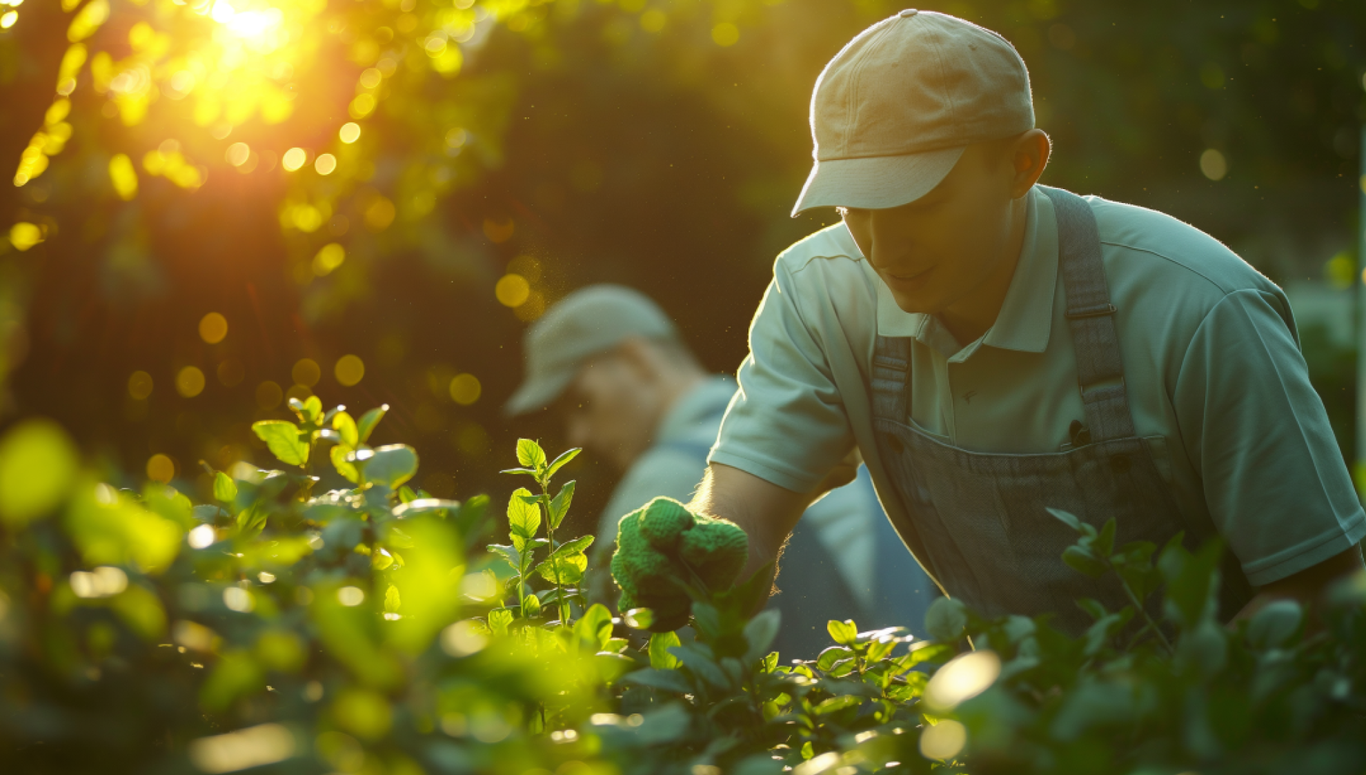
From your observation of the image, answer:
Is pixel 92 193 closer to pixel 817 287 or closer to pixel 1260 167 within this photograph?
pixel 817 287

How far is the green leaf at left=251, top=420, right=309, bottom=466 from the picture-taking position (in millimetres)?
772

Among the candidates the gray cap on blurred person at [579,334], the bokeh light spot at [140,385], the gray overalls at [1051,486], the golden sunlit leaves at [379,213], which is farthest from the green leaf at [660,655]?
the bokeh light spot at [140,385]

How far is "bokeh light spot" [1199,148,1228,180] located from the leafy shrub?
6408mm

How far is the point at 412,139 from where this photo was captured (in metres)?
2.97

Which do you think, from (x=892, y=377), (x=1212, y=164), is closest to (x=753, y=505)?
(x=892, y=377)

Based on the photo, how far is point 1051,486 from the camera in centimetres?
157

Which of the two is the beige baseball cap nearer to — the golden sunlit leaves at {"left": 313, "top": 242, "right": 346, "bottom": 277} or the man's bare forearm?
the man's bare forearm

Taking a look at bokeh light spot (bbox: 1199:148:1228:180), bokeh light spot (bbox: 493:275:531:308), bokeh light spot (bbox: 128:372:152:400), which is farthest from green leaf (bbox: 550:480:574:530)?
bokeh light spot (bbox: 1199:148:1228:180)

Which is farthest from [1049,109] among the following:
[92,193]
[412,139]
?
[92,193]

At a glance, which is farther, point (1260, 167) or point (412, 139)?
point (1260, 167)

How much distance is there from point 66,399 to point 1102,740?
3.95 metres

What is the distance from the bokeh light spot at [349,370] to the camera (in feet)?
18.2

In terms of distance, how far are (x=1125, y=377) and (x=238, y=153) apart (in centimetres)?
231

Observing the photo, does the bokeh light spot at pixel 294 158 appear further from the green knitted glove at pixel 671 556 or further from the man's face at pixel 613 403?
the green knitted glove at pixel 671 556
